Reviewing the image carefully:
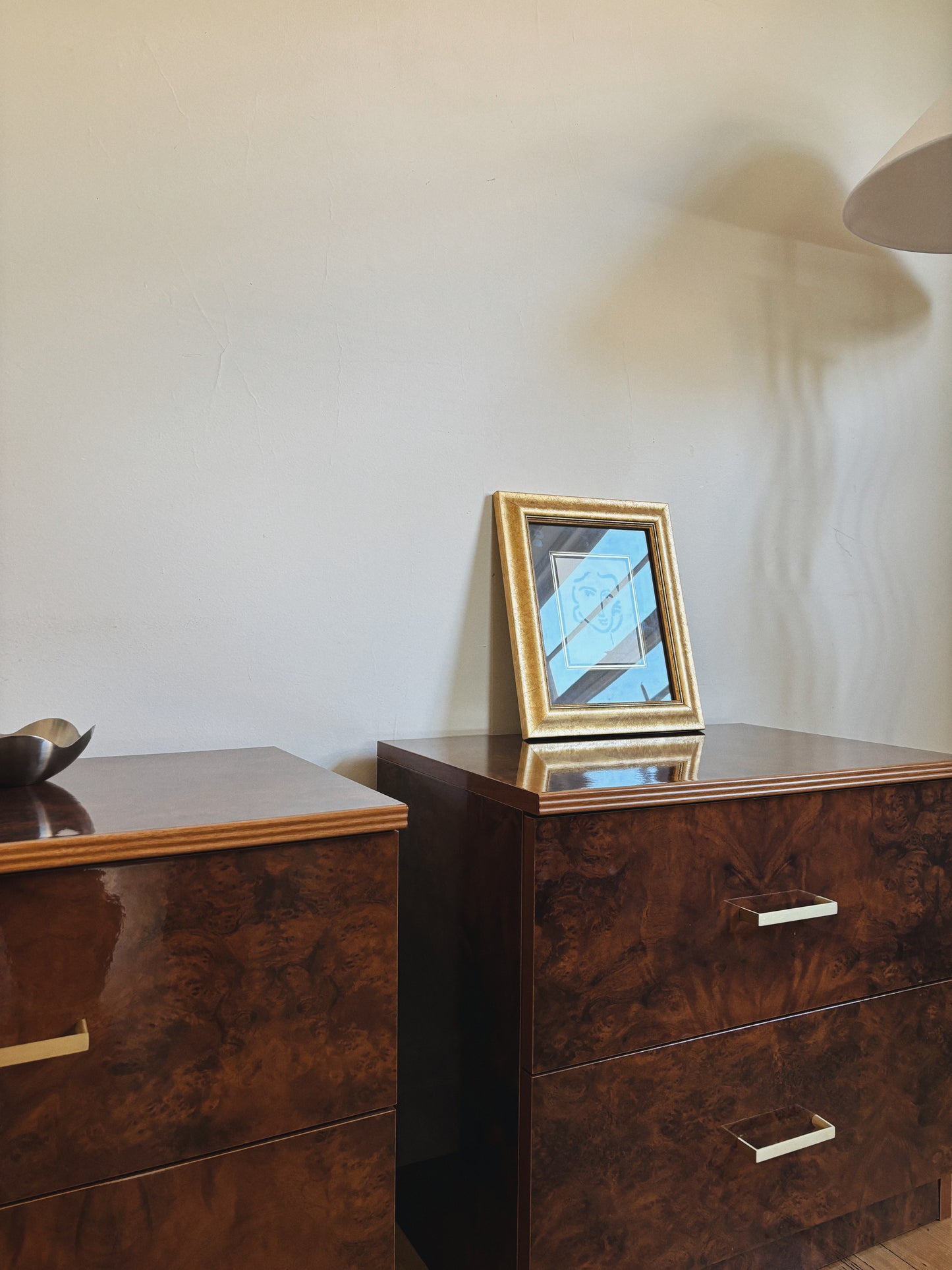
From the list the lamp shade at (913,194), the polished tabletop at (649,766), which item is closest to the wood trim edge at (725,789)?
the polished tabletop at (649,766)

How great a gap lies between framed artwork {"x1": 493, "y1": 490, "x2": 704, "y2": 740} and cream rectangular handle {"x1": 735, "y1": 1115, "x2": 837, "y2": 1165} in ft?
1.80

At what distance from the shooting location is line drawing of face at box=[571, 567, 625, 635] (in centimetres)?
138

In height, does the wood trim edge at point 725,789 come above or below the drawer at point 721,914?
above

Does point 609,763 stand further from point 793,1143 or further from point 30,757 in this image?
point 30,757

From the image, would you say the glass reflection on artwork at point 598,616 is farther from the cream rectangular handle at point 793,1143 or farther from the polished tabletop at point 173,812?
the cream rectangular handle at point 793,1143

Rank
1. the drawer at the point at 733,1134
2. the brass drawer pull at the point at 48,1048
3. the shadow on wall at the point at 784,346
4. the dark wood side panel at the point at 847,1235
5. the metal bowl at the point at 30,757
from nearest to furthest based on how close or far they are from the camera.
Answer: the brass drawer pull at the point at 48,1048 < the metal bowl at the point at 30,757 < the drawer at the point at 733,1134 < the dark wood side panel at the point at 847,1235 < the shadow on wall at the point at 784,346

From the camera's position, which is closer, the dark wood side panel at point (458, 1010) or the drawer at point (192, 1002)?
the drawer at point (192, 1002)

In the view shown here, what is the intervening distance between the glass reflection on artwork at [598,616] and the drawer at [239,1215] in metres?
0.70

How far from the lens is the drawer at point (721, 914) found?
36.5 inches

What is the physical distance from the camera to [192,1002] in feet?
2.42

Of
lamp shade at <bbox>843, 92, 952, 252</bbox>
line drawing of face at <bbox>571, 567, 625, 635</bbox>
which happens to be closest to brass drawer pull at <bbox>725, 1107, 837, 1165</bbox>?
line drawing of face at <bbox>571, 567, 625, 635</bbox>

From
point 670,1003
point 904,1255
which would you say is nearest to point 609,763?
point 670,1003

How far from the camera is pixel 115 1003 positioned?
2.32ft

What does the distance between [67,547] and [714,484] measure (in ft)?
3.42
